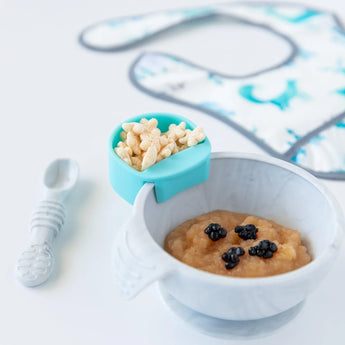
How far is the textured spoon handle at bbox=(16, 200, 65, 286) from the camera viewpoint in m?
0.94

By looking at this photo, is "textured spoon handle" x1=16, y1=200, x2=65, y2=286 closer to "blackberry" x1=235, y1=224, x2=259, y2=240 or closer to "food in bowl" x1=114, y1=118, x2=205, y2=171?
"food in bowl" x1=114, y1=118, x2=205, y2=171

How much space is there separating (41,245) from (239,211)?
377 millimetres

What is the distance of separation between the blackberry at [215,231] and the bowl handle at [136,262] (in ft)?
0.46

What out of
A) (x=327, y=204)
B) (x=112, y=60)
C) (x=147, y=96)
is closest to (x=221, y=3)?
(x=112, y=60)

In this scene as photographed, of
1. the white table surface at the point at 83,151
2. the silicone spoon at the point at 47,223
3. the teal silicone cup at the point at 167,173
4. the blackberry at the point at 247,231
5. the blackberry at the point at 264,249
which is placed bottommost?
the white table surface at the point at 83,151

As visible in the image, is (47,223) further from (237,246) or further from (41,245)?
(237,246)

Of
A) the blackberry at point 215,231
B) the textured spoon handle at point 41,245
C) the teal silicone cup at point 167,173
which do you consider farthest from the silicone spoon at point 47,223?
the blackberry at point 215,231

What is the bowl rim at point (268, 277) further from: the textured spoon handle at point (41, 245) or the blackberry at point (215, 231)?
the textured spoon handle at point (41, 245)

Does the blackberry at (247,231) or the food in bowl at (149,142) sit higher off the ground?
the food in bowl at (149,142)

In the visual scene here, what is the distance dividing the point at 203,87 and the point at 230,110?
148 mm

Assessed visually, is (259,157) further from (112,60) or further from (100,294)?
(112,60)

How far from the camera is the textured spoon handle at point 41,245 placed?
3.10 ft

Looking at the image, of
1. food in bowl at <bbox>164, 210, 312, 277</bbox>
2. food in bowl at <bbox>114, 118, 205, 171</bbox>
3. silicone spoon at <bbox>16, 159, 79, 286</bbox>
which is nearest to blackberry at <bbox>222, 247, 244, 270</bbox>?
food in bowl at <bbox>164, 210, 312, 277</bbox>

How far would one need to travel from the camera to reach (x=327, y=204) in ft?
2.95
